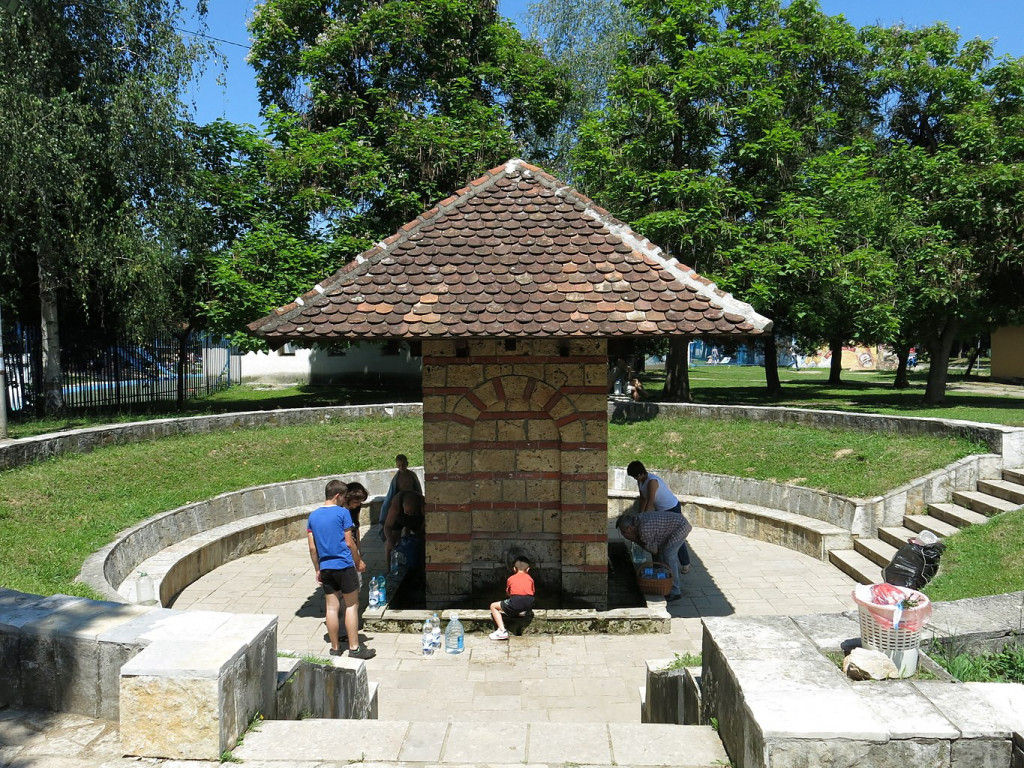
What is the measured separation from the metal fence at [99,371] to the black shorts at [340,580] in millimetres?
13561

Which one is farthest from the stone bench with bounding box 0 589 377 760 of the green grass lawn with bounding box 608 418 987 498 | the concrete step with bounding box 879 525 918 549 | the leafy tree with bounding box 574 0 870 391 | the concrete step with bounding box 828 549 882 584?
the leafy tree with bounding box 574 0 870 391

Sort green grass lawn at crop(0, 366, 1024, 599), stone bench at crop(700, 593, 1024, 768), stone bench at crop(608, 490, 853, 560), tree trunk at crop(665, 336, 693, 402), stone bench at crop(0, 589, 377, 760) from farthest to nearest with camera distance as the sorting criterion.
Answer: tree trunk at crop(665, 336, 693, 402) < stone bench at crop(608, 490, 853, 560) < green grass lawn at crop(0, 366, 1024, 599) < stone bench at crop(0, 589, 377, 760) < stone bench at crop(700, 593, 1024, 768)

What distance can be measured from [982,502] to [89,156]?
1940 cm

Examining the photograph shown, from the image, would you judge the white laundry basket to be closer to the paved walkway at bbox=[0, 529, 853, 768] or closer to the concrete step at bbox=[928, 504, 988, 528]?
the paved walkway at bbox=[0, 529, 853, 768]

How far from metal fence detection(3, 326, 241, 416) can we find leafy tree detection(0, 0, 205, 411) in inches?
17.4

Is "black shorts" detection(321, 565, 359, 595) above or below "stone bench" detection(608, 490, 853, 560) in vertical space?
above

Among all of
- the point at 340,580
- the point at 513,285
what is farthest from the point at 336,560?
the point at 513,285

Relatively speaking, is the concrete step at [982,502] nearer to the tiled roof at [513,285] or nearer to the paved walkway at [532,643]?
the paved walkway at [532,643]

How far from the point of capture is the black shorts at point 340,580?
7363 mm

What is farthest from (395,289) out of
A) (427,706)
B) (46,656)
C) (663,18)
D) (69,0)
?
(663,18)

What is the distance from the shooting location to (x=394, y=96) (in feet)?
78.0

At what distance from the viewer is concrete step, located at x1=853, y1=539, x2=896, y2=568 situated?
10148 millimetres

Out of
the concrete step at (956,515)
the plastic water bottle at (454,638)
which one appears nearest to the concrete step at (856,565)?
the concrete step at (956,515)

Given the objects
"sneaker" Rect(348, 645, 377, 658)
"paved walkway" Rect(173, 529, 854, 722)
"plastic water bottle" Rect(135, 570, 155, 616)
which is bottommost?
"paved walkway" Rect(173, 529, 854, 722)
